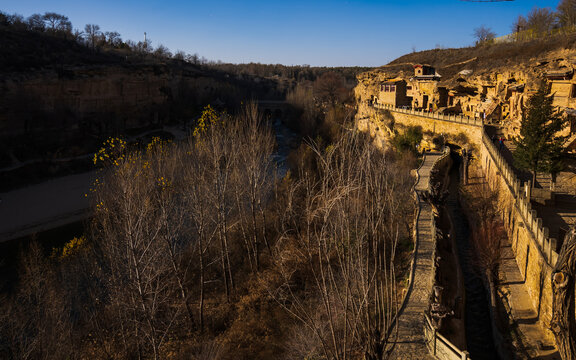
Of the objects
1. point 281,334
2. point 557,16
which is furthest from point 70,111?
point 557,16

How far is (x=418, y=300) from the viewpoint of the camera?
1198 centimetres

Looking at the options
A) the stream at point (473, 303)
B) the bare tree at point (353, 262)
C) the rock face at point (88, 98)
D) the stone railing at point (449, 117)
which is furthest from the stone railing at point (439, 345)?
the rock face at point (88, 98)

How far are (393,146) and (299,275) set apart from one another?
61.2 feet

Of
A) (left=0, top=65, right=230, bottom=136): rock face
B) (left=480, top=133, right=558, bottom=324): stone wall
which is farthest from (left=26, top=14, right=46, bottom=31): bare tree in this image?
(left=480, top=133, right=558, bottom=324): stone wall

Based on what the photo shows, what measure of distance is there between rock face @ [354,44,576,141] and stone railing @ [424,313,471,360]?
647 inches

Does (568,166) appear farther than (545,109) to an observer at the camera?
Yes

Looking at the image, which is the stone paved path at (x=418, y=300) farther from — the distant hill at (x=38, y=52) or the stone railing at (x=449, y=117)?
the distant hill at (x=38, y=52)

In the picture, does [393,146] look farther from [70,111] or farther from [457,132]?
[70,111]

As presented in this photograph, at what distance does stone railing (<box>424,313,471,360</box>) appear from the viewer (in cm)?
886

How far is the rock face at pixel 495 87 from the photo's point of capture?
2347 centimetres

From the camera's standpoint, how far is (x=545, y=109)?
17000 millimetres

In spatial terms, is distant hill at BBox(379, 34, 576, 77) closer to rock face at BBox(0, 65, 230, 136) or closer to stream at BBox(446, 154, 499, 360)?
stream at BBox(446, 154, 499, 360)

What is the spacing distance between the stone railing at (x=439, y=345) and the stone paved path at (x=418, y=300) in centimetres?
22

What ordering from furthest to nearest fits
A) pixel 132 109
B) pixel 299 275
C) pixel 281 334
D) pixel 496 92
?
pixel 132 109, pixel 496 92, pixel 299 275, pixel 281 334
